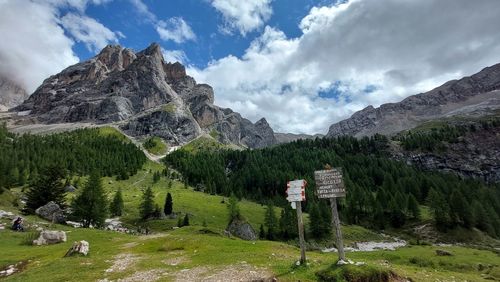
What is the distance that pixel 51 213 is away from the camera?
69.3 m

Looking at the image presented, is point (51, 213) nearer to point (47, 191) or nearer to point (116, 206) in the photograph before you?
point (47, 191)

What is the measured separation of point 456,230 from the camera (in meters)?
119

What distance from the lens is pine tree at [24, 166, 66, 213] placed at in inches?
2963

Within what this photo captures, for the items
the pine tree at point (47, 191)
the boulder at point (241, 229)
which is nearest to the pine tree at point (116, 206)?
the pine tree at point (47, 191)

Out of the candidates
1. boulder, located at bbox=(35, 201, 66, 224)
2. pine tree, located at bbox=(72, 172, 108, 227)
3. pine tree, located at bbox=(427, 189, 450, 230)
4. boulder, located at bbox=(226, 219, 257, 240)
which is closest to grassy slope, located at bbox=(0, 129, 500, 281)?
boulder, located at bbox=(35, 201, 66, 224)

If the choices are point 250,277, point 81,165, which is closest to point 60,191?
point 250,277

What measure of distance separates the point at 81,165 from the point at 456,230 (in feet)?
590

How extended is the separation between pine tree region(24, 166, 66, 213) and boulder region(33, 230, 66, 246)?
1239 inches

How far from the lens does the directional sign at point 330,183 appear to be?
25.7m

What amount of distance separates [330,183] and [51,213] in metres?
65.4

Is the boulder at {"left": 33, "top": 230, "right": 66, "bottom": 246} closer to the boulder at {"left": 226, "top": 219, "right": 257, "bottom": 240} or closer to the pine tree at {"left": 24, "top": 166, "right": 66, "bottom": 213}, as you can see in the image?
the pine tree at {"left": 24, "top": 166, "right": 66, "bottom": 213}

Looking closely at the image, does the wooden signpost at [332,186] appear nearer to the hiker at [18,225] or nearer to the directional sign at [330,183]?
the directional sign at [330,183]

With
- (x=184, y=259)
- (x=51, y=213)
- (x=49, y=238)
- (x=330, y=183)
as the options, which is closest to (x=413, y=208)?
(x=184, y=259)

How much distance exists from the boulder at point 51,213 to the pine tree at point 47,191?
5800 millimetres
